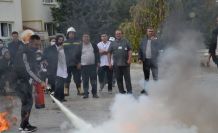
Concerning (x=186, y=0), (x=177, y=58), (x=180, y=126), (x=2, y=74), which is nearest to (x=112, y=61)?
(x=2, y=74)

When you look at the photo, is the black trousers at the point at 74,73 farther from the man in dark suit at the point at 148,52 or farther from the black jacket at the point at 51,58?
the man in dark suit at the point at 148,52

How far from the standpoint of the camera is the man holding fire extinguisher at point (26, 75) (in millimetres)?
9578

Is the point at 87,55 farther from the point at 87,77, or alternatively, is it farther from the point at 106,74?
the point at 106,74

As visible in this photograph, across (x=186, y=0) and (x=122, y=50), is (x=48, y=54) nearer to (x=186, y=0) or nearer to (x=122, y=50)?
(x=122, y=50)

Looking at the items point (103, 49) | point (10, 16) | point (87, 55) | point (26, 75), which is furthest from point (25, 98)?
point (10, 16)

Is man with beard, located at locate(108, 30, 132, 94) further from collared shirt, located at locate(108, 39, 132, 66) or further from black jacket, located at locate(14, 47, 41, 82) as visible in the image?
black jacket, located at locate(14, 47, 41, 82)

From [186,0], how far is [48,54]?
486 cm

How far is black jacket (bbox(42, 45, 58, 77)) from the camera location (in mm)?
13013

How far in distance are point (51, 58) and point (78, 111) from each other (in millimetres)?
2192

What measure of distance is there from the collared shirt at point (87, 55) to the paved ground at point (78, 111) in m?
0.93

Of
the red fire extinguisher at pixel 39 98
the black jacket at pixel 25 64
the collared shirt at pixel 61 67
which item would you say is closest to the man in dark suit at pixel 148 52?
the collared shirt at pixel 61 67

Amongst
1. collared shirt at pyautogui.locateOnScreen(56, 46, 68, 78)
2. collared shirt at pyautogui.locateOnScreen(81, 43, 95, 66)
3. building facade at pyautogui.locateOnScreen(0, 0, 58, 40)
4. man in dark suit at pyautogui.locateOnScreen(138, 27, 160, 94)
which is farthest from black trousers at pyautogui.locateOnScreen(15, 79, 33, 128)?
building facade at pyautogui.locateOnScreen(0, 0, 58, 40)

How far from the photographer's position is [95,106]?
12234 mm

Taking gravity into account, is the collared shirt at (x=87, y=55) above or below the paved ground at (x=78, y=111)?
above
